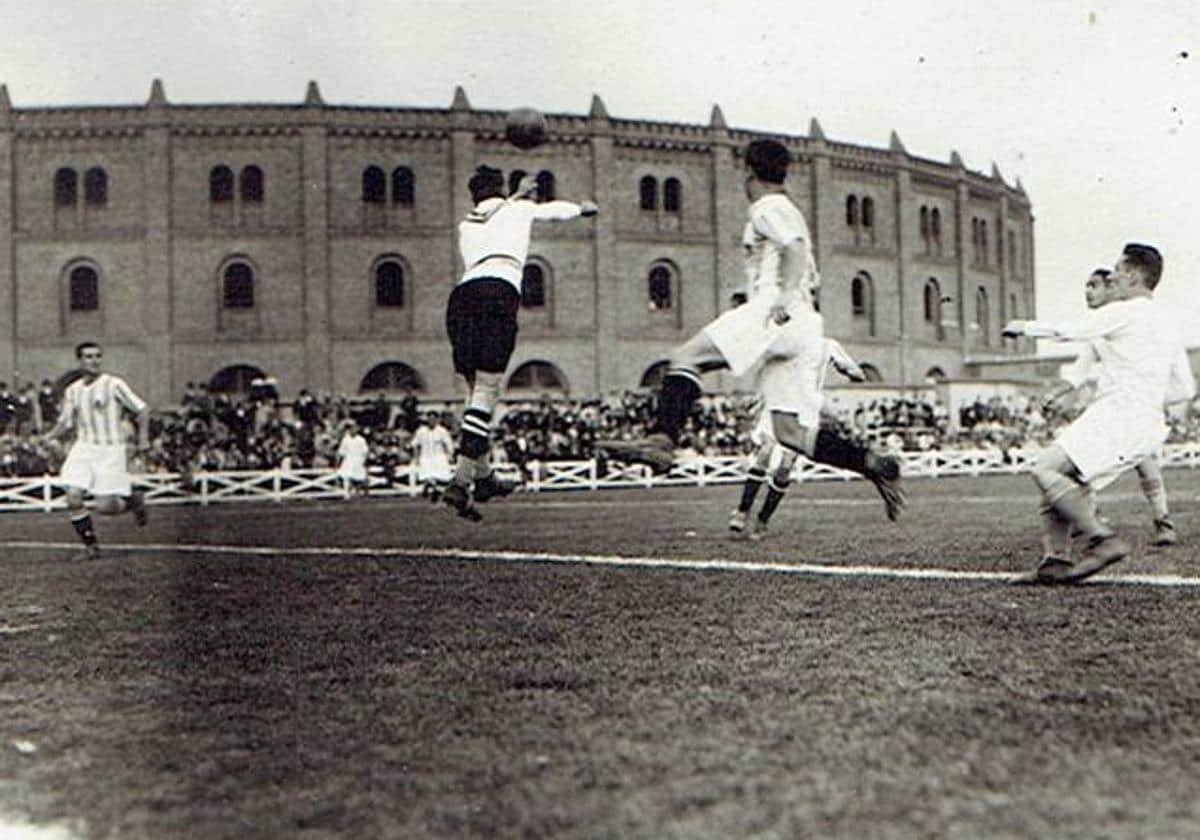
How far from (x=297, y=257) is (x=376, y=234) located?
2.70 m

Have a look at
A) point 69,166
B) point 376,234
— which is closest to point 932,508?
point 376,234

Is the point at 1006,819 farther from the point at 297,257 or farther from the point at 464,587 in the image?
the point at 297,257

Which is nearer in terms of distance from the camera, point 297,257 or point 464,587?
point 464,587

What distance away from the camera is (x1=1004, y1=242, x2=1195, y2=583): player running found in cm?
676

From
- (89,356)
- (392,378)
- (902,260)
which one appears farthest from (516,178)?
(902,260)

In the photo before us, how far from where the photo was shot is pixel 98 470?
1280cm

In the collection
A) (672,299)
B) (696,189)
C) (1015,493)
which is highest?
(696,189)

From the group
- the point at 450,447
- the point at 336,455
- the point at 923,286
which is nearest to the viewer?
the point at 450,447

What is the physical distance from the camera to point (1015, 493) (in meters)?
20.2

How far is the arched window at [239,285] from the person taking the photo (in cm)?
4303

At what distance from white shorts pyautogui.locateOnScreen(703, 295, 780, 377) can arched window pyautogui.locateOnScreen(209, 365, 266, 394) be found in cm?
3663

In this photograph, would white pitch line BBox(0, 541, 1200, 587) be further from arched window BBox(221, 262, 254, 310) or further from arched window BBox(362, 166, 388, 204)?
arched window BBox(362, 166, 388, 204)

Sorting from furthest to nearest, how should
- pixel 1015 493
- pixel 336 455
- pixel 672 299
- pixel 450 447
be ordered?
pixel 672 299 < pixel 336 455 < pixel 450 447 < pixel 1015 493

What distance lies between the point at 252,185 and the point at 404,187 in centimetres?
497
